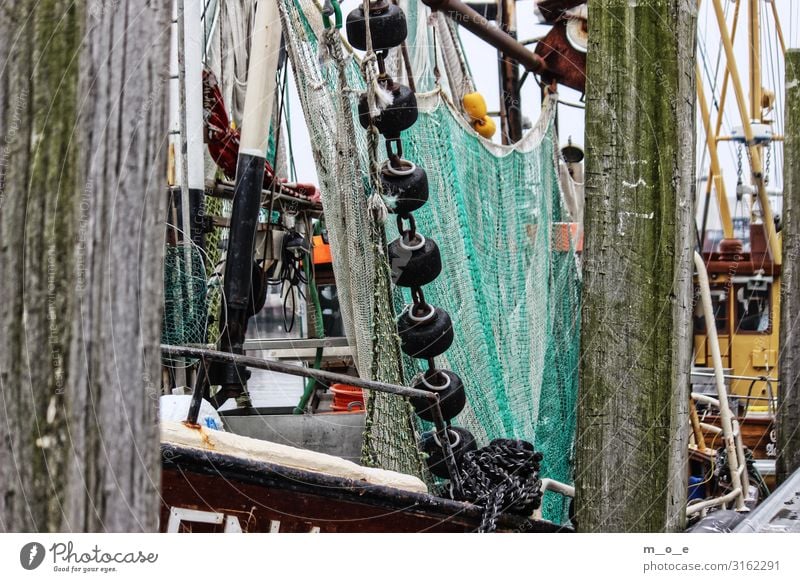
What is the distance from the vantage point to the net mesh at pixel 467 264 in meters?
4.35

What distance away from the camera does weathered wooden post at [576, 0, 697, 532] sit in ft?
10.8

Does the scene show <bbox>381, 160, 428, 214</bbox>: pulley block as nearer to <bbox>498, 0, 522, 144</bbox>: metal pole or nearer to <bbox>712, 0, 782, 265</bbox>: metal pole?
<bbox>712, 0, 782, 265</bbox>: metal pole

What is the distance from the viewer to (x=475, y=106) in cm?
719

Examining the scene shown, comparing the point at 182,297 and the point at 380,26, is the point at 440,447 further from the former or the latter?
the point at 380,26

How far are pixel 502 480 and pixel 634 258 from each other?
3.75 feet

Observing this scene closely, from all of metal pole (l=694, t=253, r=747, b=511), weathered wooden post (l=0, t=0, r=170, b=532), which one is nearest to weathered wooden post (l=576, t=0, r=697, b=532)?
metal pole (l=694, t=253, r=747, b=511)

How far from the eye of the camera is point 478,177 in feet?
18.4

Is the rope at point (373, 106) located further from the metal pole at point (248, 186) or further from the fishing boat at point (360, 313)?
the metal pole at point (248, 186)

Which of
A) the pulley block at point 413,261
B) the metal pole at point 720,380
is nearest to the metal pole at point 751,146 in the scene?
the metal pole at point 720,380

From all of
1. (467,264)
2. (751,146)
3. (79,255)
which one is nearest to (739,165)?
(751,146)

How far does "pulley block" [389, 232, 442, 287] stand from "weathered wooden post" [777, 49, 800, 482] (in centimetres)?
201

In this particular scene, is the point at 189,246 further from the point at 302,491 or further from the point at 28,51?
the point at 28,51

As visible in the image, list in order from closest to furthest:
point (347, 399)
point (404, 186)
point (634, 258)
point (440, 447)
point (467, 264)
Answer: point (634, 258)
point (440, 447)
point (404, 186)
point (467, 264)
point (347, 399)

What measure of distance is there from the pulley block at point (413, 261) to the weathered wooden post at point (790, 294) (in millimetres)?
2010
